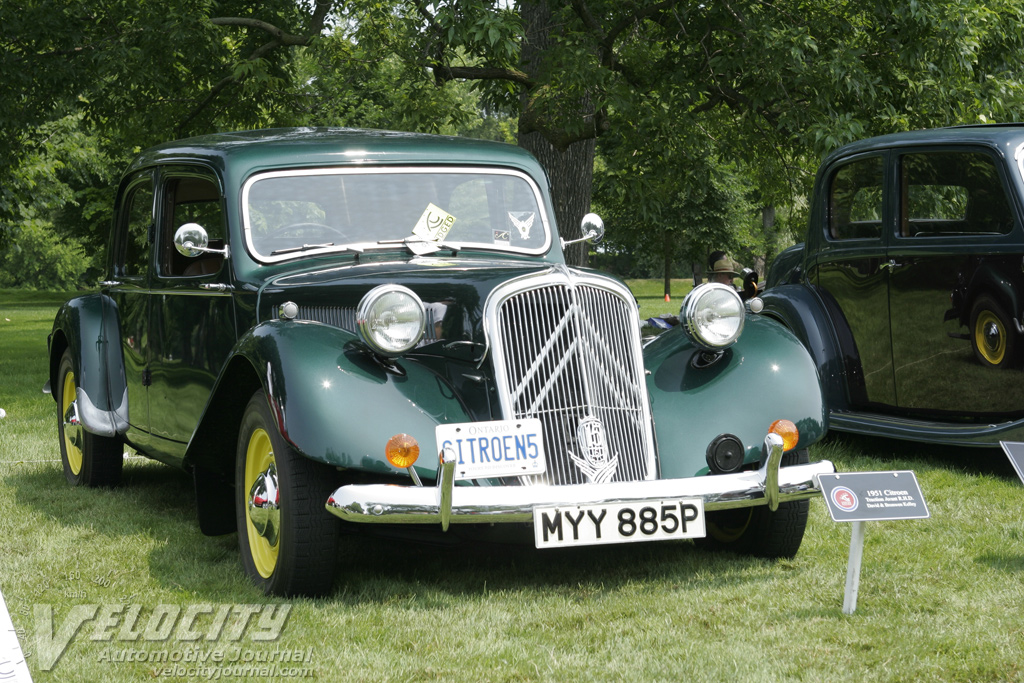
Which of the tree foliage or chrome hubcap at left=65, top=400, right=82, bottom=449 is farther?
the tree foliage

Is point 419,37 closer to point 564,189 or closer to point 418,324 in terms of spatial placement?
point 564,189

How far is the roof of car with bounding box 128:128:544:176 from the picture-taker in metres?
5.44

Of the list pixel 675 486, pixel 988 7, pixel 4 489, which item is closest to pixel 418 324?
pixel 675 486

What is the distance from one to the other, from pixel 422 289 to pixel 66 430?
3.49 meters

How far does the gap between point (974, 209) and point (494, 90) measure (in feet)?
23.6

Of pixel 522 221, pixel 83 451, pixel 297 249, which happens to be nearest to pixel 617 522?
pixel 297 249

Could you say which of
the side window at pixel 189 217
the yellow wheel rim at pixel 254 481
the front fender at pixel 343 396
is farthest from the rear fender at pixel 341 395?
the side window at pixel 189 217

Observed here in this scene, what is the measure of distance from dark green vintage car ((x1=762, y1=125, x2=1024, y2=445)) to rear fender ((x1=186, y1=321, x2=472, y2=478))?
11.7ft

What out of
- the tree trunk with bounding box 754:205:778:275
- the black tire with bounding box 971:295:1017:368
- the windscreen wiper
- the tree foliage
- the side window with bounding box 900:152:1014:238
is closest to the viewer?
the windscreen wiper

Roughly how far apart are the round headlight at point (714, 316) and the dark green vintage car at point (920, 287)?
2379 millimetres

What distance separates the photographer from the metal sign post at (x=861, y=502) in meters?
4.00

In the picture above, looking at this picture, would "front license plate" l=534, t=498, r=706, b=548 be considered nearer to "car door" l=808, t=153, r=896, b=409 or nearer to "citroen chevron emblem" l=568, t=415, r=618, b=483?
"citroen chevron emblem" l=568, t=415, r=618, b=483

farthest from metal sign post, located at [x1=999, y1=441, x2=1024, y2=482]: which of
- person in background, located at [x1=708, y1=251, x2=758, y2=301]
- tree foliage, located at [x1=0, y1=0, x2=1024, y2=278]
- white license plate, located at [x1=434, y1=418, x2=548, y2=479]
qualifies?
tree foliage, located at [x1=0, y1=0, x2=1024, y2=278]

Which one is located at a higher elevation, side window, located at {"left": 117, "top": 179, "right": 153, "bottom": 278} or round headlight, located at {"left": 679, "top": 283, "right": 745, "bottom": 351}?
side window, located at {"left": 117, "top": 179, "right": 153, "bottom": 278}
